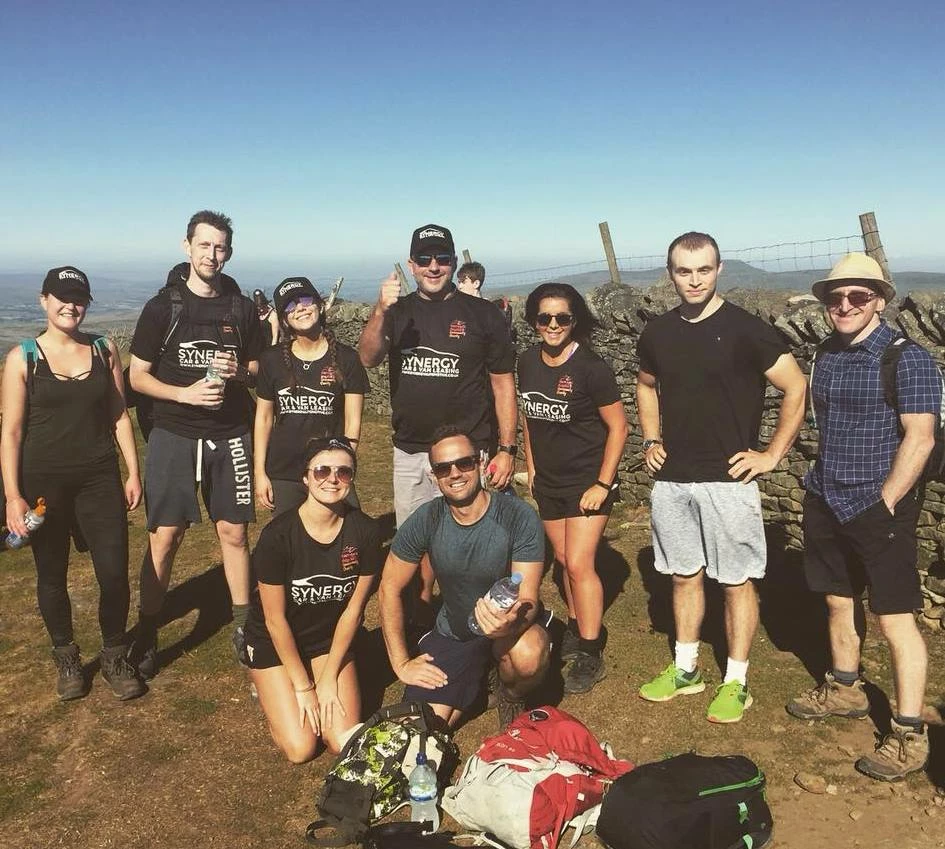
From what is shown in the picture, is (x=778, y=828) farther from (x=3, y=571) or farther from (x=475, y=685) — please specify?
(x=3, y=571)

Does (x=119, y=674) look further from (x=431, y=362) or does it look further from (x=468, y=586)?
(x=431, y=362)

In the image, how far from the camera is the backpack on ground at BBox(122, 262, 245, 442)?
547cm

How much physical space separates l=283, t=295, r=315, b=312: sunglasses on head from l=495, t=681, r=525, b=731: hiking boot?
297 cm

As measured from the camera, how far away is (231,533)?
5.80m

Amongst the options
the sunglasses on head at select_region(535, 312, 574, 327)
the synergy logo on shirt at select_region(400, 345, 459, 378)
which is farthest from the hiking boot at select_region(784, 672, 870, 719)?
the synergy logo on shirt at select_region(400, 345, 459, 378)

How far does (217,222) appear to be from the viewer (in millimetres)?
5449

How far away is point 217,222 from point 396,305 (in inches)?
53.6

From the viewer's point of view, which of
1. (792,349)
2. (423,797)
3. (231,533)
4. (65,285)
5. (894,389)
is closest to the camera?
(423,797)

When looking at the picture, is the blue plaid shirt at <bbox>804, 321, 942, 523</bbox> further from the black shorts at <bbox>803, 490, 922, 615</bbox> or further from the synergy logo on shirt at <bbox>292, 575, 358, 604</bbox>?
the synergy logo on shirt at <bbox>292, 575, 358, 604</bbox>

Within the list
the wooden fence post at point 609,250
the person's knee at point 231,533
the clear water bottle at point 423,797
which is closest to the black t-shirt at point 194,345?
the person's knee at point 231,533

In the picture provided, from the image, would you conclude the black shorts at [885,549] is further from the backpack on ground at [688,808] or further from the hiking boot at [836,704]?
the backpack on ground at [688,808]

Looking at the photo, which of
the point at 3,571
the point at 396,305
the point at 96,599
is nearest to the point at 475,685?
the point at 396,305

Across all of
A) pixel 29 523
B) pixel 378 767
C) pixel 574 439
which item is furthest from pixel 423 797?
pixel 29 523

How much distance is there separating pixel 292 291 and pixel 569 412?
7.19 feet
